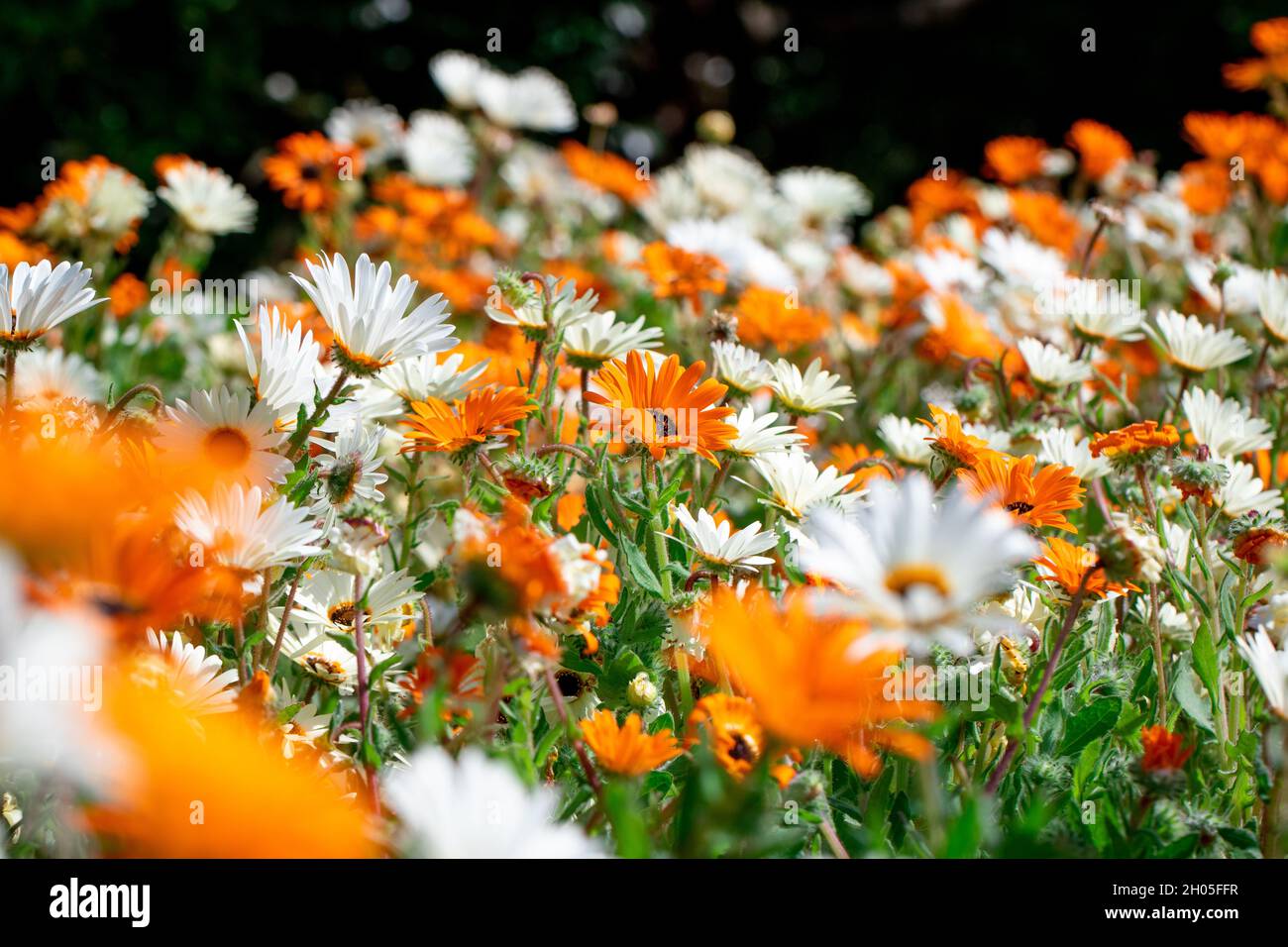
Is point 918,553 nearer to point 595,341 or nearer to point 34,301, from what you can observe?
point 595,341

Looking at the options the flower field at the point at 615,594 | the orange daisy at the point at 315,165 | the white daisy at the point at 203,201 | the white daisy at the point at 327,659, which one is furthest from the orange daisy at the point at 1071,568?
the orange daisy at the point at 315,165

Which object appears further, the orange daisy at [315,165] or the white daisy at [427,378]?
Result: the orange daisy at [315,165]

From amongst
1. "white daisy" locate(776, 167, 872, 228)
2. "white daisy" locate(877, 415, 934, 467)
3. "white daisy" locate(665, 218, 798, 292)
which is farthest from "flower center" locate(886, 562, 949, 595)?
"white daisy" locate(776, 167, 872, 228)

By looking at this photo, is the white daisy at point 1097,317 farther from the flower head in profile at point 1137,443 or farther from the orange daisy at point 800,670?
the orange daisy at point 800,670

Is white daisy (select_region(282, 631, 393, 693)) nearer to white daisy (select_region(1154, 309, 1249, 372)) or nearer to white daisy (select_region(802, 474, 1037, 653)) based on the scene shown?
white daisy (select_region(802, 474, 1037, 653))

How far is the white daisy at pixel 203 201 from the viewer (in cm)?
204

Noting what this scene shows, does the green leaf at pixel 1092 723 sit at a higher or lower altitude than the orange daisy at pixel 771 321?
lower

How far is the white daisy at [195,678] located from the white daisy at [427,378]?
0.36 m

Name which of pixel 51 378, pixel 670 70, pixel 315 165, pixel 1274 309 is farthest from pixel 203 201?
pixel 670 70

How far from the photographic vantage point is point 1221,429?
138 centimetres

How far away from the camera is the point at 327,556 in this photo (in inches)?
37.3

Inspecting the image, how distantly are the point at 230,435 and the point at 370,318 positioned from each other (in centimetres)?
16

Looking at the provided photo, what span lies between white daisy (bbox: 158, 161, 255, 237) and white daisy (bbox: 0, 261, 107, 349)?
103 cm
